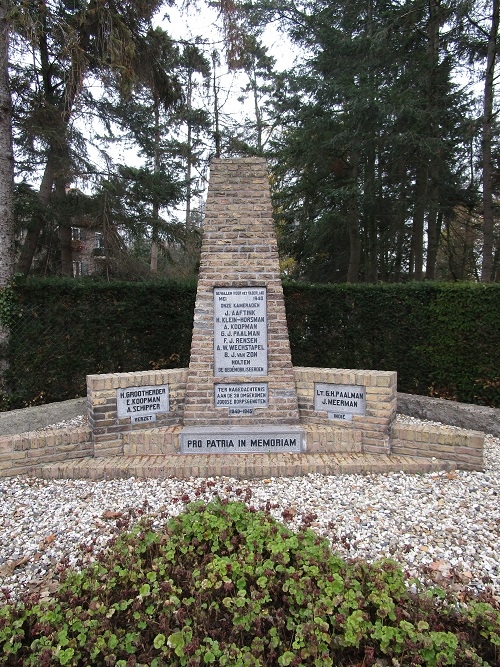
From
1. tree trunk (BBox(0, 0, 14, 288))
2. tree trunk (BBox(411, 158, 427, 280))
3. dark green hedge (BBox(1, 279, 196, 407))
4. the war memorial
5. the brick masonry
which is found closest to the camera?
the war memorial

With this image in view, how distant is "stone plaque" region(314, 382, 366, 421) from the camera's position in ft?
13.6

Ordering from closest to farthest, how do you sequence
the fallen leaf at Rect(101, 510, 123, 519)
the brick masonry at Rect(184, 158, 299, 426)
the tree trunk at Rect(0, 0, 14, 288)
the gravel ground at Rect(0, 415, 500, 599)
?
the gravel ground at Rect(0, 415, 500, 599)
the fallen leaf at Rect(101, 510, 123, 519)
the brick masonry at Rect(184, 158, 299, 426)
the tree trunk at Rect(0, 0, 14, 288)

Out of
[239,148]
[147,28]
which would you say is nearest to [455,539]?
[147,28]

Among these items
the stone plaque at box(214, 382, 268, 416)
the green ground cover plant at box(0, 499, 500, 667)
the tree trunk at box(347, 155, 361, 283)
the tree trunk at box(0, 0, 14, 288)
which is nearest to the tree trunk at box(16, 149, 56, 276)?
the tree trunk at box(0, 0, 14, 288)

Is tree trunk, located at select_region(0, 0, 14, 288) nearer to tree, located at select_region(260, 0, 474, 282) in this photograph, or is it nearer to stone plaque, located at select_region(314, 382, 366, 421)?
stone plaque, located at select_region(314, 382, 366, 421)

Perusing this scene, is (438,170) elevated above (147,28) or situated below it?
below

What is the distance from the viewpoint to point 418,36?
9.96 m

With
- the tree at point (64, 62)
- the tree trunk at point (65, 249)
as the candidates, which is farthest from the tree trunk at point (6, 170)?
the tree trunk at point (65, 249)

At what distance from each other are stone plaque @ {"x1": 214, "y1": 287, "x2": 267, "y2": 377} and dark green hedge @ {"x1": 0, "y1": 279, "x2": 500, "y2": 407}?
206 centimetres

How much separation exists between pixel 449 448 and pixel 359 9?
40.1 ft

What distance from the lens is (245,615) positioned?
1794 mm

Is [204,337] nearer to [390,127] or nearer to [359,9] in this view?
[390,127]

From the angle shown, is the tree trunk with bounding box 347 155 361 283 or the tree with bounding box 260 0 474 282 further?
the tree trunk with bounding box 347 155 361 283

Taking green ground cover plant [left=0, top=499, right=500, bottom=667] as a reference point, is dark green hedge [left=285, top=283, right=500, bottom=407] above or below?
above
